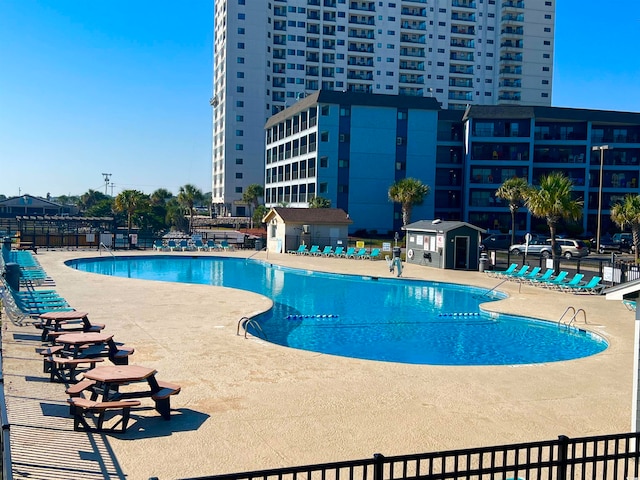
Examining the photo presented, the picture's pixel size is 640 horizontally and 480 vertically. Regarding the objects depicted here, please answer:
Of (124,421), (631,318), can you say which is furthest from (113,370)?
(631,318)

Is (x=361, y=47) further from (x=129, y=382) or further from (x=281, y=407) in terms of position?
(x=129, y=382)

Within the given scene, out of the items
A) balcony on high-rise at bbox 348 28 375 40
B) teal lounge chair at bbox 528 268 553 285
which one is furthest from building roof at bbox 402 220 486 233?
balcony on high-rise at bbox 348 28 375 40

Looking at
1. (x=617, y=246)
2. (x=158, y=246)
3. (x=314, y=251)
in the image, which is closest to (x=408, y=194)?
(x=314, y=251)

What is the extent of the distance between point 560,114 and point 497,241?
67.9 ft

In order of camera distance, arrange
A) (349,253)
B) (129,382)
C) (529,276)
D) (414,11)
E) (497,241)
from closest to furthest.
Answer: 1. (129,382)
2. (529,276)
3. (349,253)
4. (497,241)
5. (414,11)

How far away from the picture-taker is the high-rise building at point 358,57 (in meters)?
97.6

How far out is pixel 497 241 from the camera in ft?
190

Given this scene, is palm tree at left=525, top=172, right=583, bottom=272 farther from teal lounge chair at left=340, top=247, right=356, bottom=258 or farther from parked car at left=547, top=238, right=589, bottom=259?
teal lounge chair at left=340, top=247, right=356, bottom=258

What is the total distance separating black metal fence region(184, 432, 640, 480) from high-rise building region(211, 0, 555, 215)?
89.9m

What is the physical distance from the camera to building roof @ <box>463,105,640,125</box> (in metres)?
66.6

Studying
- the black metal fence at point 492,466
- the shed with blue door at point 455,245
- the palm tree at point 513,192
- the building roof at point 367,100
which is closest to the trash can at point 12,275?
the black metal fence at point 492,466

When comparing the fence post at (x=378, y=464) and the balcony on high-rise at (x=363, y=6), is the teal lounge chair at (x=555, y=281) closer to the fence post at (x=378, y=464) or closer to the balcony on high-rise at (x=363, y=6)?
the fence post at (x=378, y=464)

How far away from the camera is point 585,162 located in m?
67.7

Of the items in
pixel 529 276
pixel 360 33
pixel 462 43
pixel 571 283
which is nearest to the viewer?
pixel 571 283
